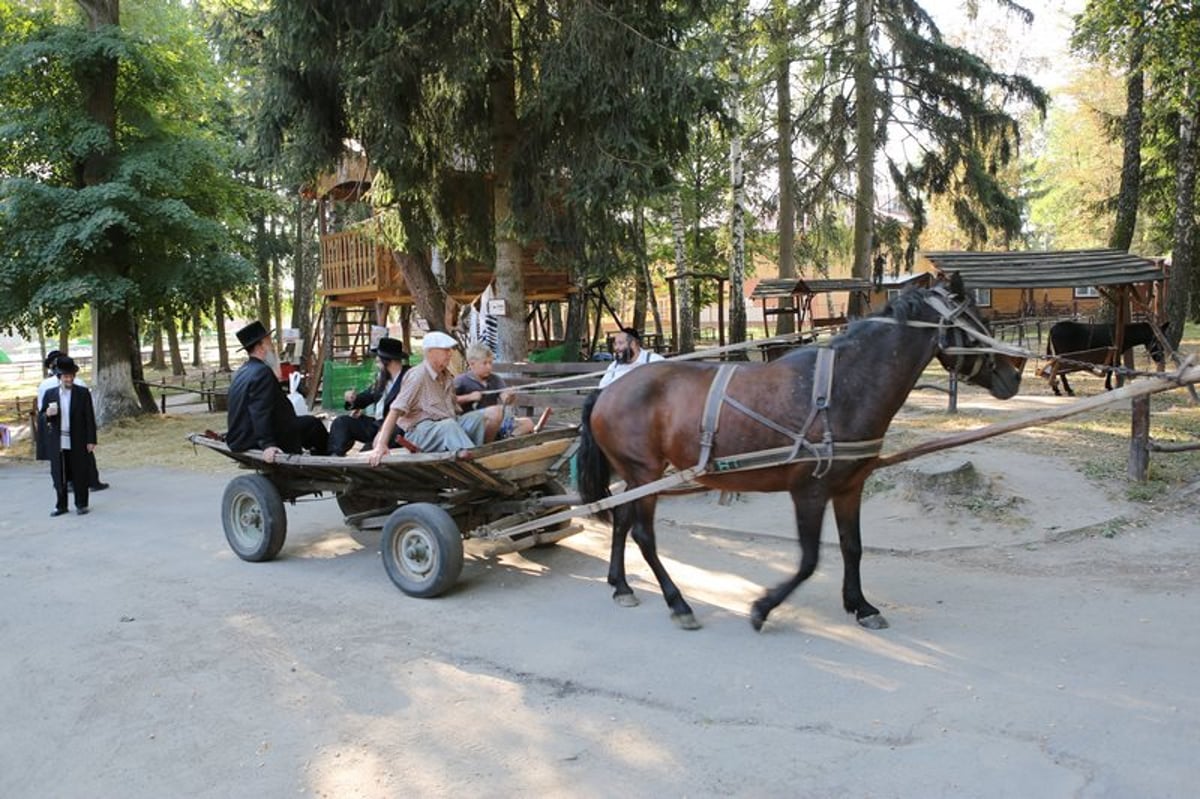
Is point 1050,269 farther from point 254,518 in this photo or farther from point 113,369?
point 113,369

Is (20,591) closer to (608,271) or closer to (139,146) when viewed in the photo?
(608,271)

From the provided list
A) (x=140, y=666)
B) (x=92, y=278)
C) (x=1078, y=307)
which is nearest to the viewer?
(x=140, y=666)

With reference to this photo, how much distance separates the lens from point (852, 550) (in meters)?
5.49

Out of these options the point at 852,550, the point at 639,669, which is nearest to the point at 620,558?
the point at 639,669

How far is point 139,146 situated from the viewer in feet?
59.4

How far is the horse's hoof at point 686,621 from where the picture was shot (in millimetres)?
5535

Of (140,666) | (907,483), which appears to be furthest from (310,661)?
(907,483)

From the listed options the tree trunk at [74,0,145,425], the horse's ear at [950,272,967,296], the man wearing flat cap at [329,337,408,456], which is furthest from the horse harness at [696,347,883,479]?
the tree trunk at [74,0,145,425]

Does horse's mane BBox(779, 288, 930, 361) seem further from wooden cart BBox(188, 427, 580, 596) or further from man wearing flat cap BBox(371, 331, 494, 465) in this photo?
man wearing flat cap BBox(371, 331, 494, 465)

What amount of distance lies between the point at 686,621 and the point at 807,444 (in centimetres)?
144

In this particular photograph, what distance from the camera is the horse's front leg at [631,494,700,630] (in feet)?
18.3

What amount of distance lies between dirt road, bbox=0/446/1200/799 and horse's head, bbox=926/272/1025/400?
156 cm

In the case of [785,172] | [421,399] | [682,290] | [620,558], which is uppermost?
[785,172]

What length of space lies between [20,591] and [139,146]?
46.4 feet
